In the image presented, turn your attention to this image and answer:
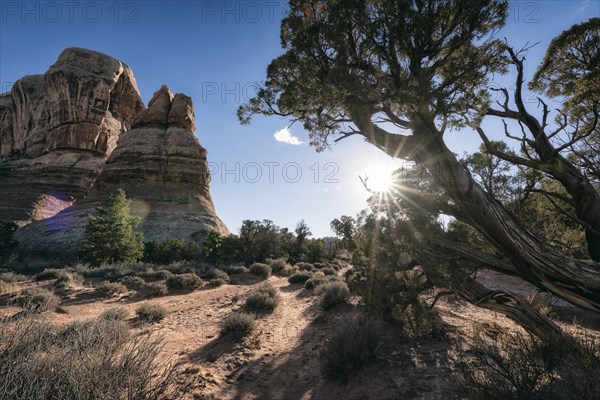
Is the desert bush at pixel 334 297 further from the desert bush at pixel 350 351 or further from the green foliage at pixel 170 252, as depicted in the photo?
the green foliage at pixel 170 252

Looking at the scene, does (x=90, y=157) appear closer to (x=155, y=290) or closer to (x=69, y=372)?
(x=155, y=290)

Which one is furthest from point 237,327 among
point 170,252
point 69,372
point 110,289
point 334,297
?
point 170,252

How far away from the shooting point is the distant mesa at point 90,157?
40031 mm

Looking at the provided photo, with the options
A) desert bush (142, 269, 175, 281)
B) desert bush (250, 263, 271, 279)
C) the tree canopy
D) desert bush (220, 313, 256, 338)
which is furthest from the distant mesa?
the tree canopy

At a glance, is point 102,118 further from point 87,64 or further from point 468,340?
point 468,340

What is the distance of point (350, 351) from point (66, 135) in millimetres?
73942

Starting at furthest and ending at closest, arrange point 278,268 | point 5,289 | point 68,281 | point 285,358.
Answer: point 278,268, point 68,281, point 5,289, point 285,358

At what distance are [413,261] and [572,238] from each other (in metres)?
6.24

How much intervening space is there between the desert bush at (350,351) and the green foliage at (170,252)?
85.4 feet

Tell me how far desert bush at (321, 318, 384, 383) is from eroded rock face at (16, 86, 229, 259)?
3524 centimetres

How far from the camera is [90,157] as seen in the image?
5859 cm

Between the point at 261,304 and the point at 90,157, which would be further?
the point at 90,157

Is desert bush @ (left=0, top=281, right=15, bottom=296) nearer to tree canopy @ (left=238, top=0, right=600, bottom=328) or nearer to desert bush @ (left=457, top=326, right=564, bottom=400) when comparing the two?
tree canopy @ (left=238, top=0, right=600, bottom=328)

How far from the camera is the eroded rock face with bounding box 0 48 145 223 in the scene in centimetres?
5331
